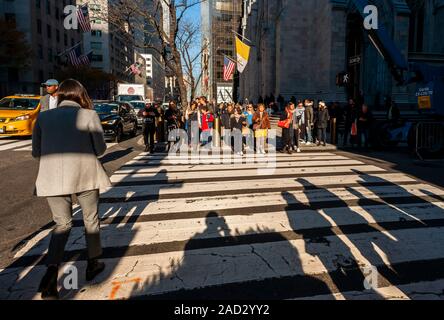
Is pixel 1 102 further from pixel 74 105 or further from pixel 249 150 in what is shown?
pixel 74 105

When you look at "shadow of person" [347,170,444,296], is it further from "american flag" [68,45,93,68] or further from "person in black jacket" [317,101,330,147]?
"american flag" [68,45,93,68]

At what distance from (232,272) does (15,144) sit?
1276 cm

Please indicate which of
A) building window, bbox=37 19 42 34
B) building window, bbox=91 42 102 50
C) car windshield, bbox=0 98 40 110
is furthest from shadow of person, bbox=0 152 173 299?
building window, bbox=91 42 102 50

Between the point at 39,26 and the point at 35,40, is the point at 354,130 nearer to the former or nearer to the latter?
the point at 35,40

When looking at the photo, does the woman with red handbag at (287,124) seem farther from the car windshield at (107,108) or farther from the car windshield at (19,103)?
the car windshield at (19,103)

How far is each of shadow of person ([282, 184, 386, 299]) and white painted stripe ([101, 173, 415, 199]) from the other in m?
0.95

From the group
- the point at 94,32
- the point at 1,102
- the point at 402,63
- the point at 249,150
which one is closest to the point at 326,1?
the point at 402,63

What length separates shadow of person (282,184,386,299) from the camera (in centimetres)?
326

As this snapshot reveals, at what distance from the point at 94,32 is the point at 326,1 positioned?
7901 cm

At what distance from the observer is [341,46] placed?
25.2 m

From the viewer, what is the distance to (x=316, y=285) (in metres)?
3.17

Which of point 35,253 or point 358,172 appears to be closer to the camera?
point 35,253

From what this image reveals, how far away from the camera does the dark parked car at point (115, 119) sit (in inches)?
572

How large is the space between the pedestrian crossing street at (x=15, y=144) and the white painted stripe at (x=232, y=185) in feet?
22.8
